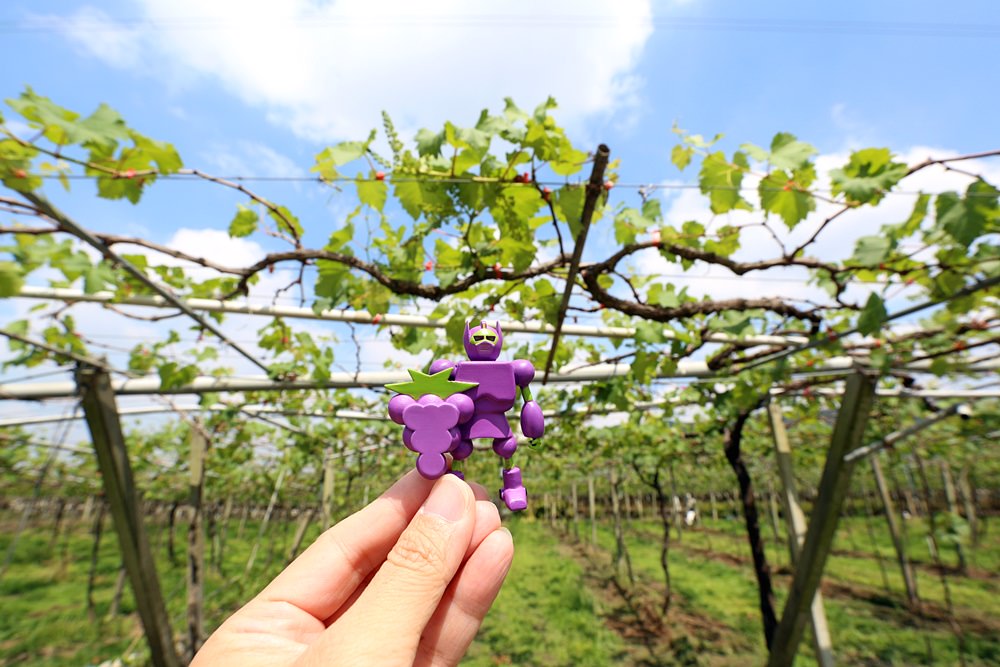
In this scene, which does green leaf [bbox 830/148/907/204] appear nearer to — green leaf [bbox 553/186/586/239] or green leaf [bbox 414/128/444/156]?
green leaf [bbox 553/186/586/239]

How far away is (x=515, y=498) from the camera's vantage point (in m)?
0.94

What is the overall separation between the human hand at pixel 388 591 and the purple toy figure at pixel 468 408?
0.24 feet

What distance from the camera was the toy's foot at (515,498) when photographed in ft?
3.00

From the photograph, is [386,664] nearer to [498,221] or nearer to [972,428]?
[498,221]

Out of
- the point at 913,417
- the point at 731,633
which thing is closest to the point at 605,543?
the point at 731,633

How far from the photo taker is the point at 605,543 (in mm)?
15906

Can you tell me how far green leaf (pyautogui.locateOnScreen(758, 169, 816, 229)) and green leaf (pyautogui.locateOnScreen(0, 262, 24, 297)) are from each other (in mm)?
3037

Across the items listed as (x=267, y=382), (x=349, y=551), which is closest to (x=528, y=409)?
(x=349, y=551)

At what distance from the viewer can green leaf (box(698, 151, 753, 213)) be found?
190 centimetres

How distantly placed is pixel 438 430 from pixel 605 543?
55.7ft

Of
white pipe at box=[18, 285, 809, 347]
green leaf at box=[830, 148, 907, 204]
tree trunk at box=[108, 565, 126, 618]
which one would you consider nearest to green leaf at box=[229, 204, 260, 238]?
white pipe at box=[18, 285, 809, 347]

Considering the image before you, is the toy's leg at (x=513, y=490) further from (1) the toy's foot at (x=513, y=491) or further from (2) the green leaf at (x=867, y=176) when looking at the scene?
(2) the green leaf at (x=867, y=176)

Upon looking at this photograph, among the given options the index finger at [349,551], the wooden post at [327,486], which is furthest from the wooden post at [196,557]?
the index finger at [349,551]

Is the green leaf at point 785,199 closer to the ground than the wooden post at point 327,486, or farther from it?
farther from it
